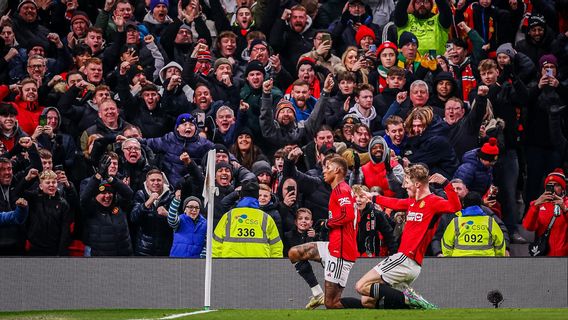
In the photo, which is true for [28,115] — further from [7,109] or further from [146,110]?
[146,110]

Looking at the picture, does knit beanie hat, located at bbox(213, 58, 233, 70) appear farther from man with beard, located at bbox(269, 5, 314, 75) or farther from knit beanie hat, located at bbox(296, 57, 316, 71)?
man with beard, located at bbox(269, 5, 314, 75)

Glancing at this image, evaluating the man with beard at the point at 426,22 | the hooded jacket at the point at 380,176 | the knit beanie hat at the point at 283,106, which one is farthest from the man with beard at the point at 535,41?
the knit beanie hat at the point at 283,106

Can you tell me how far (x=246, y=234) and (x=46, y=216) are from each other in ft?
10.1

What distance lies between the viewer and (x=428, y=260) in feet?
59.0

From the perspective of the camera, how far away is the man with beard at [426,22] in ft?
72.5

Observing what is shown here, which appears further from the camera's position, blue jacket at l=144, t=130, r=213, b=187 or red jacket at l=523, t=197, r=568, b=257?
blue jacket at l=144, t=130, r=213, b=187

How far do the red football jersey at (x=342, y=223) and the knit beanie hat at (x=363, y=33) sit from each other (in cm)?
791

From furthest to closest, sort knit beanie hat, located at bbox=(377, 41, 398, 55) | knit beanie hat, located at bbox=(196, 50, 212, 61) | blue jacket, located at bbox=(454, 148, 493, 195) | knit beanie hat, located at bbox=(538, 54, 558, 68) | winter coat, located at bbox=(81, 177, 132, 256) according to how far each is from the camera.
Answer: knit beanie hat, located at bbox=(538, 54, 558, 68)
knit beanie hat, located at bbox=(377, 41, 398, 55)
knit beanie hat, located at bbox=(196, 50, 212, 61)
blue jacket, located at bbox=(454, 148, 493, 195)
winter coat, located at bbox=(81, 177, 132, 256)

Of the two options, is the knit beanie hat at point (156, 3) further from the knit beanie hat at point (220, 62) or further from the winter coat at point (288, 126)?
the winter coat at point (288, 126)

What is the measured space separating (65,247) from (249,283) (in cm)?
291

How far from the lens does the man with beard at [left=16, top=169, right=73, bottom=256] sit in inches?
703

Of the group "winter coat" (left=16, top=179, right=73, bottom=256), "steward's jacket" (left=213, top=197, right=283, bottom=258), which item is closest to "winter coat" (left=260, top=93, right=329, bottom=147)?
"steward's jacket" (left=213, top=197, right=283, bottom=258)

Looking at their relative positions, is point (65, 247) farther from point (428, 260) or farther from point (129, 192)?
point (428, 260)

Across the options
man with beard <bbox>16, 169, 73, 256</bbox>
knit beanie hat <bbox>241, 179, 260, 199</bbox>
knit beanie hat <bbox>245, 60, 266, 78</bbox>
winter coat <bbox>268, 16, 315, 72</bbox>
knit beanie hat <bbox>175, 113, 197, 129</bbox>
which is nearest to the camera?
man with beard <bbox>16, 169, 73, 256</bbox>
